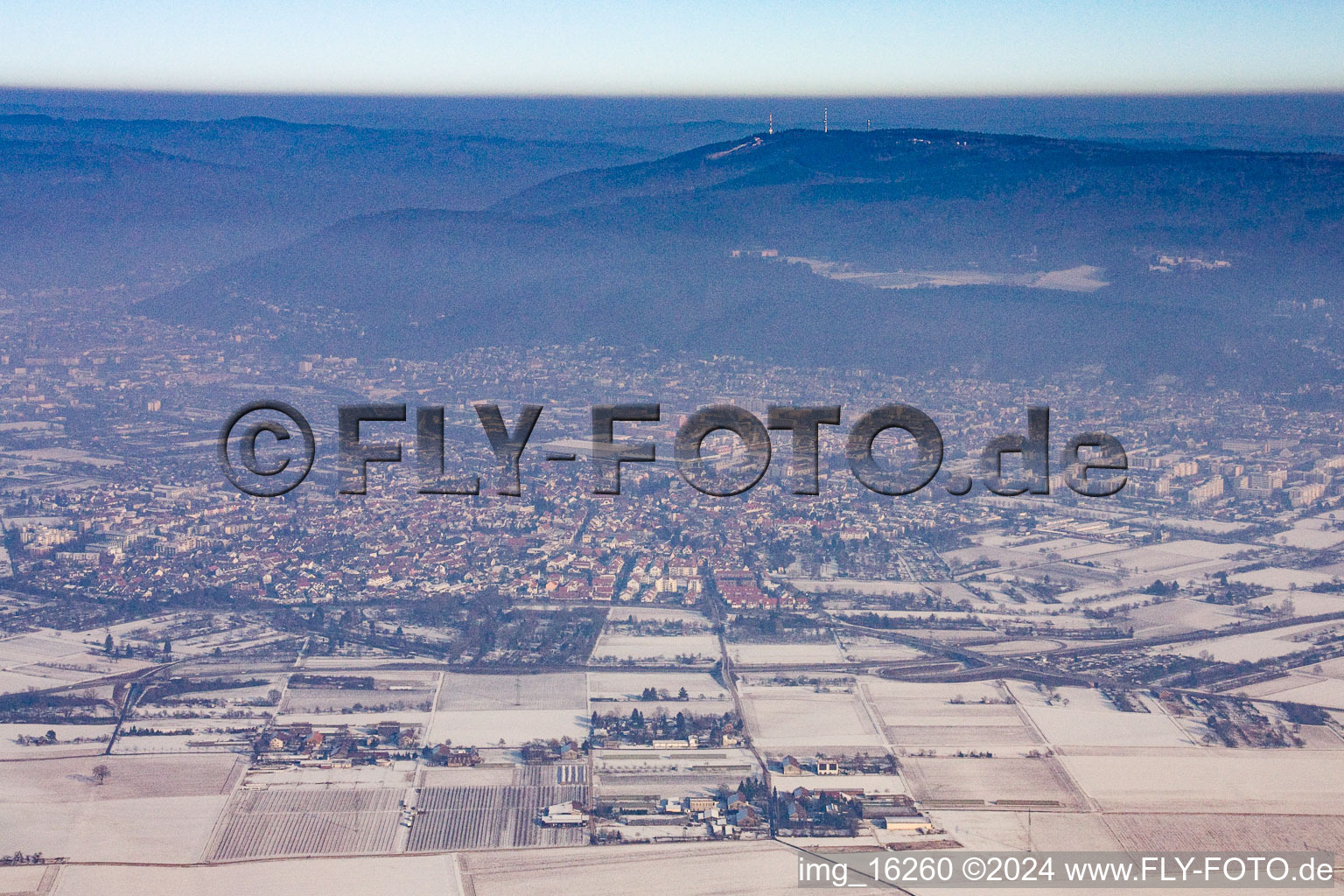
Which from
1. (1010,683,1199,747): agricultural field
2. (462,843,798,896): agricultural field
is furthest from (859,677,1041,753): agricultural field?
(462,843,798,896): agricultural field

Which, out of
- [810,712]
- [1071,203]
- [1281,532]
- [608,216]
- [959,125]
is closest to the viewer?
[810,712]

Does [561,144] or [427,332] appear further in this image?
[561,144]

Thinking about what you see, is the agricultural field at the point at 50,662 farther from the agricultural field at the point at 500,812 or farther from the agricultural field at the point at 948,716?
the agricultural field at the point at 948,716

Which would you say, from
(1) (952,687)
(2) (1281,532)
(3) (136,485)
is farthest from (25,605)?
(2) (1281,532)

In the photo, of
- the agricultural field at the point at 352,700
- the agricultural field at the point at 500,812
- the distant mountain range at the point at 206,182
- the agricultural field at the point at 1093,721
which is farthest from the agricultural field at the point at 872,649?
the distant mountain range at the point at 206,182

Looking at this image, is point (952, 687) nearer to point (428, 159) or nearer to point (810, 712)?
point (810, 712)

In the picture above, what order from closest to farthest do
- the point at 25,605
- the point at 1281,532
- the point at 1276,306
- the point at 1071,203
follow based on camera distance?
the point at 25,605
the point at 1281,532
the point at 1276,306
the point at 1071,203
